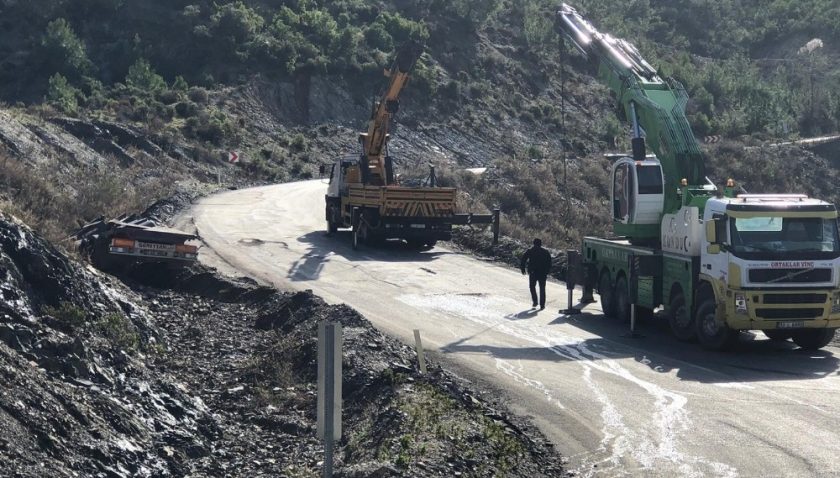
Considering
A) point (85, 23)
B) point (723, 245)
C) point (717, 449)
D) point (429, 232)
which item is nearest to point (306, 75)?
point (85, 23)

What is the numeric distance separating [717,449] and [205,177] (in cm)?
4749

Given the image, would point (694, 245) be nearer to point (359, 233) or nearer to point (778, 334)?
point (778, 334)

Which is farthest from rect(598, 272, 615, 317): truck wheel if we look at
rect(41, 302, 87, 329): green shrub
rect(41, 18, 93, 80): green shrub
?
rect(41, 18, 93, 80): green shrub

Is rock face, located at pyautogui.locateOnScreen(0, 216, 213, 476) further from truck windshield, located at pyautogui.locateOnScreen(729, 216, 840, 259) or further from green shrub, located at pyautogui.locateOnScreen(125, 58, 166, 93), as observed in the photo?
green shrub, located at pyautogui.locateOnScreen(125, 58, 166, 93)

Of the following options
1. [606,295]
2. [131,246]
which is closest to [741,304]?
[606,295]

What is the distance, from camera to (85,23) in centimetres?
7950

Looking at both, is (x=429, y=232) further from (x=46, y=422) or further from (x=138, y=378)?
(x=46, y=422)

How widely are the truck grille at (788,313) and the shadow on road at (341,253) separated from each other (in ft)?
39.1

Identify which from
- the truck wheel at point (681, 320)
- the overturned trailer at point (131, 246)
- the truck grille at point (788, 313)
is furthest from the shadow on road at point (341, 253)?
the truck grille at point (788, 313)

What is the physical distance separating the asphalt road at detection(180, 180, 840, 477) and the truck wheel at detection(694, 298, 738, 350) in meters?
0.26

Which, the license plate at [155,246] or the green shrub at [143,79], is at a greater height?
the green shrub at [143,79]

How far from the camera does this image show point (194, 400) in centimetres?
1349

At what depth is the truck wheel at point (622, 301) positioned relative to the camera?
22.3 meters

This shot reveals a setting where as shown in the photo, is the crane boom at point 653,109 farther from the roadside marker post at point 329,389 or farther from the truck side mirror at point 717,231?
the roadside marker post at point 329,389
